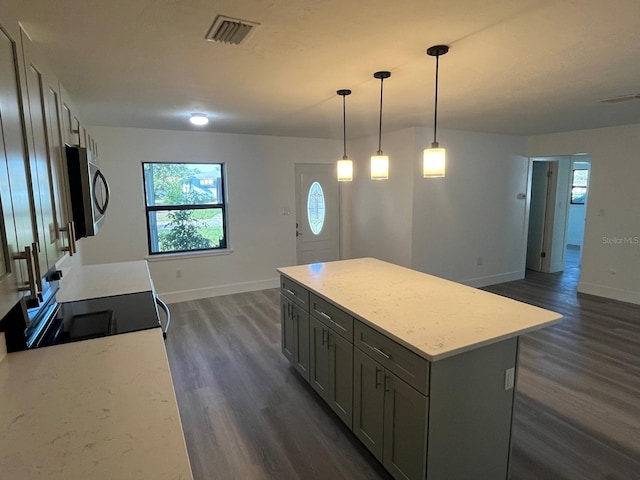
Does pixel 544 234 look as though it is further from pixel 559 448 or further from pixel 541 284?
pixel 559 448

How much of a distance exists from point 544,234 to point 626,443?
17.1ft

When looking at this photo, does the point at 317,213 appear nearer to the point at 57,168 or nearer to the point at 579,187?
the point at 57,168

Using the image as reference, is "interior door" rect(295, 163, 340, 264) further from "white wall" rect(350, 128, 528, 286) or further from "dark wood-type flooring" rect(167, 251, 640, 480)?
"dark wood-type flooring" rect(167, 251, 640, 480)

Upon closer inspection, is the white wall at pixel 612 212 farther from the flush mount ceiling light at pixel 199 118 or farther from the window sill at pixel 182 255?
the window sill at pixel 182 255

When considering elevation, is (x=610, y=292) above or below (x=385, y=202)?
below

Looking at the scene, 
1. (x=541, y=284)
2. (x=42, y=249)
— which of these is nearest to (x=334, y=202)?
(x=541, y=284)

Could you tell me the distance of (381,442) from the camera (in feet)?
6.45

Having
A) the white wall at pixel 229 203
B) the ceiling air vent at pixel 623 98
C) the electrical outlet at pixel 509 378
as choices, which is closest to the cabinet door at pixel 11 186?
the electrical outlet at pixel 509 378

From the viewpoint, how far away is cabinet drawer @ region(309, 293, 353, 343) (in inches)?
87.1

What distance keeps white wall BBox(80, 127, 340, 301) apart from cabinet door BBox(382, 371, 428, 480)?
4.02 meters

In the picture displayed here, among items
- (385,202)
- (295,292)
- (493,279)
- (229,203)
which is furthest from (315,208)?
(295,292)

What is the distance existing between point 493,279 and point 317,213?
311cm

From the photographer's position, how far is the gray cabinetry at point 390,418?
1.69 metres

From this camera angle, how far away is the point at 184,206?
5156 millimetres
